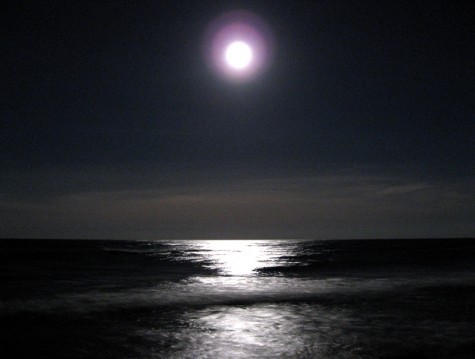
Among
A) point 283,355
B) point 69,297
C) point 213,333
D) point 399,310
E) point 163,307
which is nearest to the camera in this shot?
point 283,355

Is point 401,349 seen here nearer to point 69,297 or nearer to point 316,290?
point 316,290

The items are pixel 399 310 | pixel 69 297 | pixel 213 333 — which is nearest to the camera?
pixel 213 333

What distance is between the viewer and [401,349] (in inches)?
513

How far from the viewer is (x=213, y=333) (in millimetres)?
15523

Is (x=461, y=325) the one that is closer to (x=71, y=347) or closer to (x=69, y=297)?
(x=71, y=347)

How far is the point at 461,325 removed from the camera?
1641cm

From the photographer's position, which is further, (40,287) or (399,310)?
(40,287)

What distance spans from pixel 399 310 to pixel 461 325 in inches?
152

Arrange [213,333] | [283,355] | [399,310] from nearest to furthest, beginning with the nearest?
[283,355] < [213,333] < [399,310]

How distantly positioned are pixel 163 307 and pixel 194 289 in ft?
28.0

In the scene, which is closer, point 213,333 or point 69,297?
point 213,333

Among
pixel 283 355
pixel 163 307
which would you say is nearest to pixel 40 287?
pixel 163 307

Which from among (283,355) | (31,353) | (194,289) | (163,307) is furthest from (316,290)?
(31,353)

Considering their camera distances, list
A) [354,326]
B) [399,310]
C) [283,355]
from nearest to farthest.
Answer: [283,355], [354,326], [399,310]
